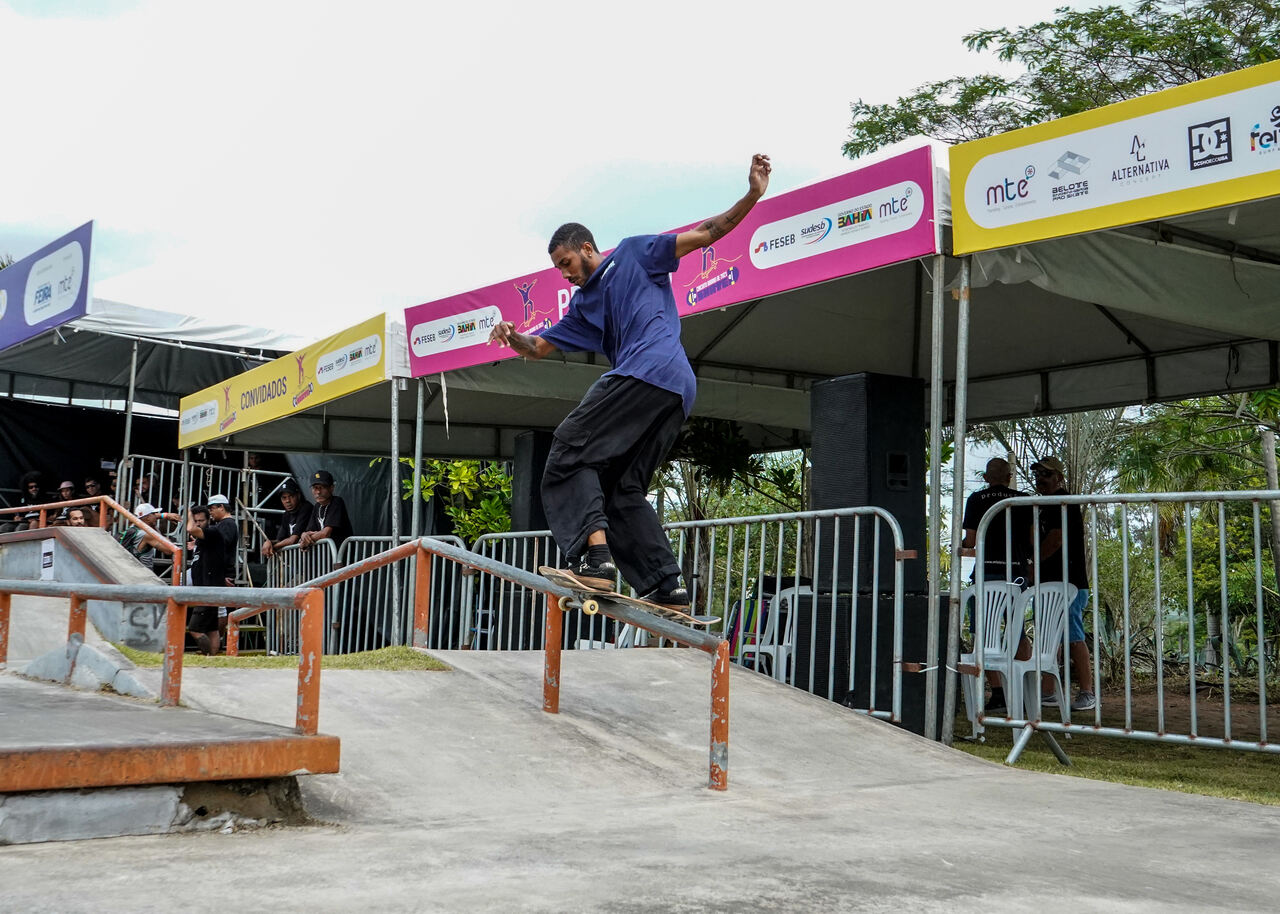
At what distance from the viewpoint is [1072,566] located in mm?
7555

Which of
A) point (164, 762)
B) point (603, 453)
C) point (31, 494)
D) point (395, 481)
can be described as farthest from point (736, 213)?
point (31, 494)

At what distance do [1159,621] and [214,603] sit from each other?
157 inches

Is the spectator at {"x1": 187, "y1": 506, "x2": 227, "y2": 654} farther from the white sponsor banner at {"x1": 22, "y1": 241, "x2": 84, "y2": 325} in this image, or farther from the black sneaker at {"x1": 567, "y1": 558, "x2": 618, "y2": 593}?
the black sneaker at {"x1": 567, "y1": 558, "x2": 618, "y2": 593}

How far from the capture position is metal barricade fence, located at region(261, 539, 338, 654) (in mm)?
11290

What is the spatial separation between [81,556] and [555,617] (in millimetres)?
7419

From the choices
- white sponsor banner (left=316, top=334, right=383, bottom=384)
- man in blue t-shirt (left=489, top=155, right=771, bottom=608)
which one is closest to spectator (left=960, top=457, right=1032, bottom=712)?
man in blue t-shirt (left=489, top=155, right=771, bottom=608)

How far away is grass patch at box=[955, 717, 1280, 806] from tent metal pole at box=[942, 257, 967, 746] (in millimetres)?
376

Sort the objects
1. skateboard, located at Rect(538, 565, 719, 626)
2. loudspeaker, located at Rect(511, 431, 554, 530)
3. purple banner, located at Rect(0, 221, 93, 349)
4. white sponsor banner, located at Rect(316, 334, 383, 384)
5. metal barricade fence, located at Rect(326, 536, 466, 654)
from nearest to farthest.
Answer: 1. skateboard, located at Rect(538, 565, 719, 626)
2. white sponsor banner, located at Rect(316, 334, 383, 384)
3. metal barricade fence, located at Rect(326, 536, 466, 654)
4. loudspeaker, located at Rect(511, 431, 554, 530)
5. purple banner, located at Rect(0, 221, 93, 349)

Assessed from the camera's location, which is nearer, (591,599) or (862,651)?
(591,599)

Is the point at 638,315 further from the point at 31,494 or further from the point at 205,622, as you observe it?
the point at 31,494

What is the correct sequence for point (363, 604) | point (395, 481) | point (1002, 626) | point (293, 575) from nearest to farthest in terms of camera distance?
point (1002, 626) → point (395, 481) → point (363, 604) → point (293, 575)

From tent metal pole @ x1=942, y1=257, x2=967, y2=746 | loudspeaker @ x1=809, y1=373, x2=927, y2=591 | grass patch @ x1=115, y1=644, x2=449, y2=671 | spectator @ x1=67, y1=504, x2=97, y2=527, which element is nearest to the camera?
grass patch @ x1=115, y1=644, x2=449, y2=671

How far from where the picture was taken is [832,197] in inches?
251

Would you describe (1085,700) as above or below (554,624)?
below
